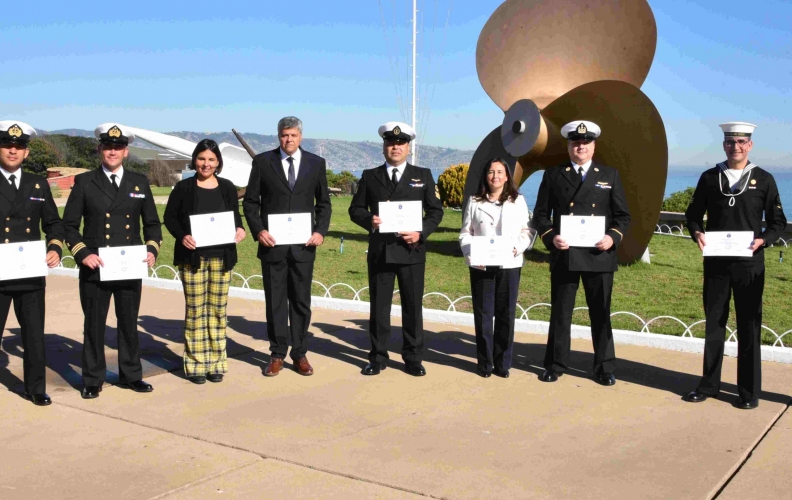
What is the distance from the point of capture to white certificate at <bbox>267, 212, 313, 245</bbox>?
542 centimetres

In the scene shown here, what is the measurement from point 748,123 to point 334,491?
3.13 meters

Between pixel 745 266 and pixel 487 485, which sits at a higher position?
pixel 745 266

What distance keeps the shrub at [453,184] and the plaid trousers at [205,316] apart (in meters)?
18.4

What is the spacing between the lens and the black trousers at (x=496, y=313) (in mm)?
5484

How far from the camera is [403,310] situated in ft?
18.8

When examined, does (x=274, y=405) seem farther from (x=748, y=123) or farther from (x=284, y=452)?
(x=748, y=123)

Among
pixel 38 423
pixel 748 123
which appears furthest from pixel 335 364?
pixel 748 123

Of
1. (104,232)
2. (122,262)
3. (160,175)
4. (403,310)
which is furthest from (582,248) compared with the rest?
(160,175)

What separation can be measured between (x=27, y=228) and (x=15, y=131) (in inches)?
21.7

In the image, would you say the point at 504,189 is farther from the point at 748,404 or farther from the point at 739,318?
the point at 748,404

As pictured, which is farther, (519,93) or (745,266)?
(519,93)

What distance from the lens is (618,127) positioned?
10.8 meters

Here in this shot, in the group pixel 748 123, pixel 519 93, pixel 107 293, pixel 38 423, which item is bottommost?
pixel 38 423

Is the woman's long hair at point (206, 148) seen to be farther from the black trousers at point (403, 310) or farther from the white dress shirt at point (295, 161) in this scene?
the black trousers at point (403, 310)
